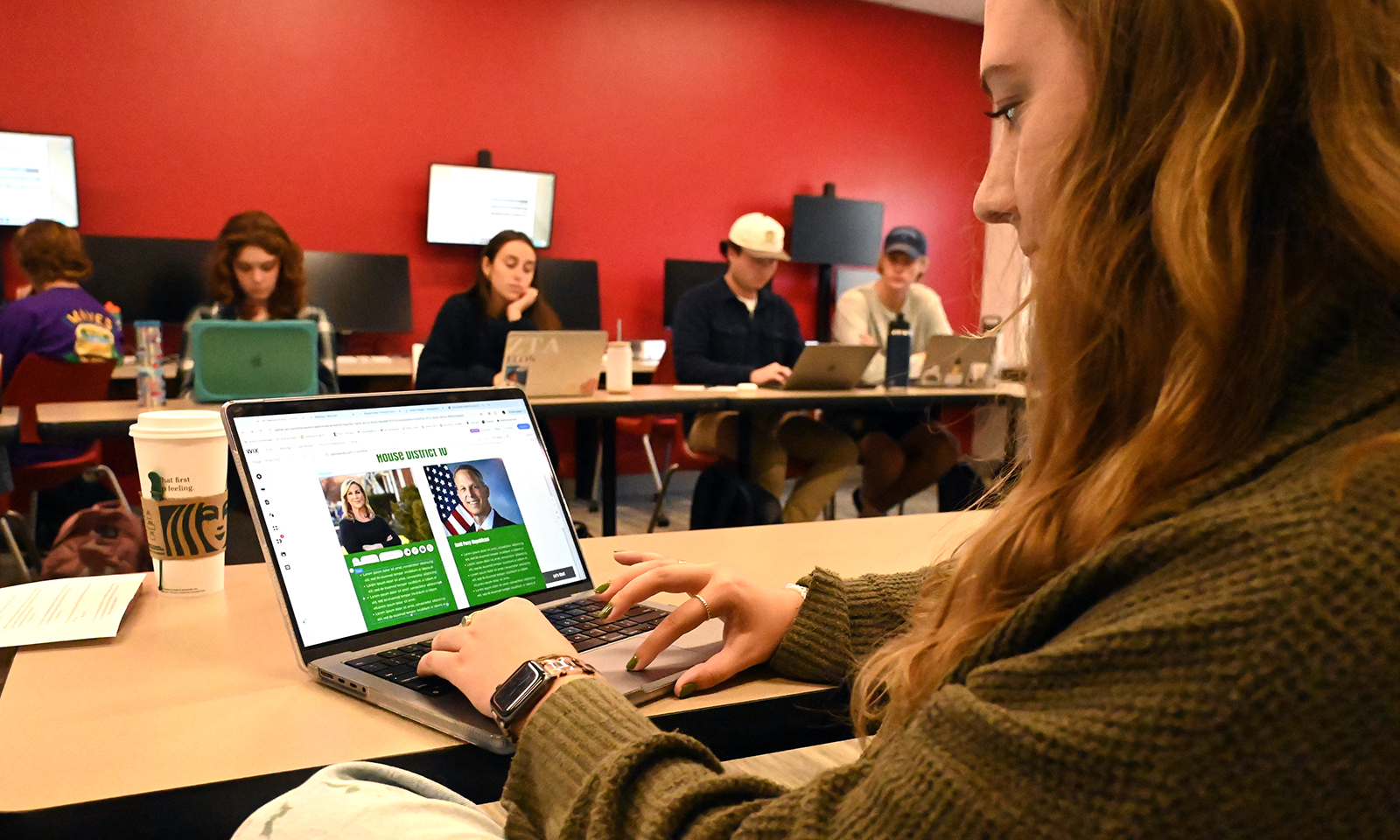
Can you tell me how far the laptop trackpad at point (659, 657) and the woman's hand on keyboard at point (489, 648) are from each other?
0.21 feet

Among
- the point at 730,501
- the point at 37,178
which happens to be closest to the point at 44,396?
the point at 37,178

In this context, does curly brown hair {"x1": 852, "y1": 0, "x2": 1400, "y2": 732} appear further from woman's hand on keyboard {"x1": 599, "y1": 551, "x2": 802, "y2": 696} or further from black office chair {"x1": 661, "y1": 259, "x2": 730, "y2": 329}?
black office chair {"x1": 661, "y1": 259, "x2": 730, "y2": 329}

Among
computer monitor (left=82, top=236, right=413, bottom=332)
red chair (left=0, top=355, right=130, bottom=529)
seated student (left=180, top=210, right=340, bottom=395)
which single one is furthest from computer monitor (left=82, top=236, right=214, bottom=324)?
red chair (left=0, top=355, right=130, bottom=529)

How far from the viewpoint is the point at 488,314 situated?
3820 millimetres

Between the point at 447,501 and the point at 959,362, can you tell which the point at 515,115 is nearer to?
the point at 959,362

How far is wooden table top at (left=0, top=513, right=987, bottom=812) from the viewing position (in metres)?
0.65

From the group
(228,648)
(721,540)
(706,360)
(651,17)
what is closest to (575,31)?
(651,17)

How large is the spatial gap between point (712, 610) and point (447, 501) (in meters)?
0.28

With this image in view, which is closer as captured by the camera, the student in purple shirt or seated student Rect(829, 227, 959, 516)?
the student in purple shirt

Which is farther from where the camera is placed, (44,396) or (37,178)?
(37,178)

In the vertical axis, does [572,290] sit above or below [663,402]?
above

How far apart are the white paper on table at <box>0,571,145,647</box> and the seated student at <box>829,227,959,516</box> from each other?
3257 mm

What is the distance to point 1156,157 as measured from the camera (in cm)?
53

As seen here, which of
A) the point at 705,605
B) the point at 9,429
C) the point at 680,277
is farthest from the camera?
the point at 680,277
